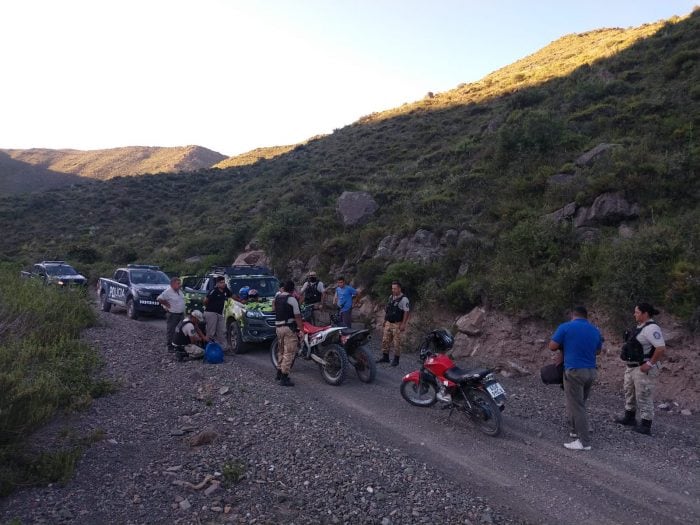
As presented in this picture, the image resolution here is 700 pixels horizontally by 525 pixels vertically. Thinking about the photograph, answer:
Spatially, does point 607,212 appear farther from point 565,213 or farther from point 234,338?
point 234,338

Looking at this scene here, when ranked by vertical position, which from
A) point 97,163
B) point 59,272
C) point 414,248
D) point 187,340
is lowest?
point 59,272

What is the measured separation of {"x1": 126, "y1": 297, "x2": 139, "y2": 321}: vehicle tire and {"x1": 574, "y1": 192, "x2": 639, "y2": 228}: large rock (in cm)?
1304

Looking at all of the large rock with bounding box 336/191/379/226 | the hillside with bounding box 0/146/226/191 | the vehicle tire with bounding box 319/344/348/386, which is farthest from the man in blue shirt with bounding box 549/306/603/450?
the hillside with bounding box 0/146/226/191

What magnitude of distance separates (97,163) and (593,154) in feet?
289

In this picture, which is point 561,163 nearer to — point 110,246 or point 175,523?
point 175,523

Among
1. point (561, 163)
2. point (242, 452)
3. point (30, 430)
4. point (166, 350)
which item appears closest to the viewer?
point (30, 430)

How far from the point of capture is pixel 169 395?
799 centimetres

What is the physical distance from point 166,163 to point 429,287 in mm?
79176

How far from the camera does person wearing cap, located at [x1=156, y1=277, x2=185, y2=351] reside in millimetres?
10875

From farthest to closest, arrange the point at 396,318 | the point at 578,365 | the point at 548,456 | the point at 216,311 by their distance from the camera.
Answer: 1. the point at 216,311
2. the point at 396,318
3. the point at 578,365
4. the point at 548,456

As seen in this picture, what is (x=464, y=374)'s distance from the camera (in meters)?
6.81

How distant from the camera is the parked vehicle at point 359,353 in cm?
889

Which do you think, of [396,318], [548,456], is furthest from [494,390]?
[396,318]

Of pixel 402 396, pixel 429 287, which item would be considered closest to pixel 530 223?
pixel 429 287
